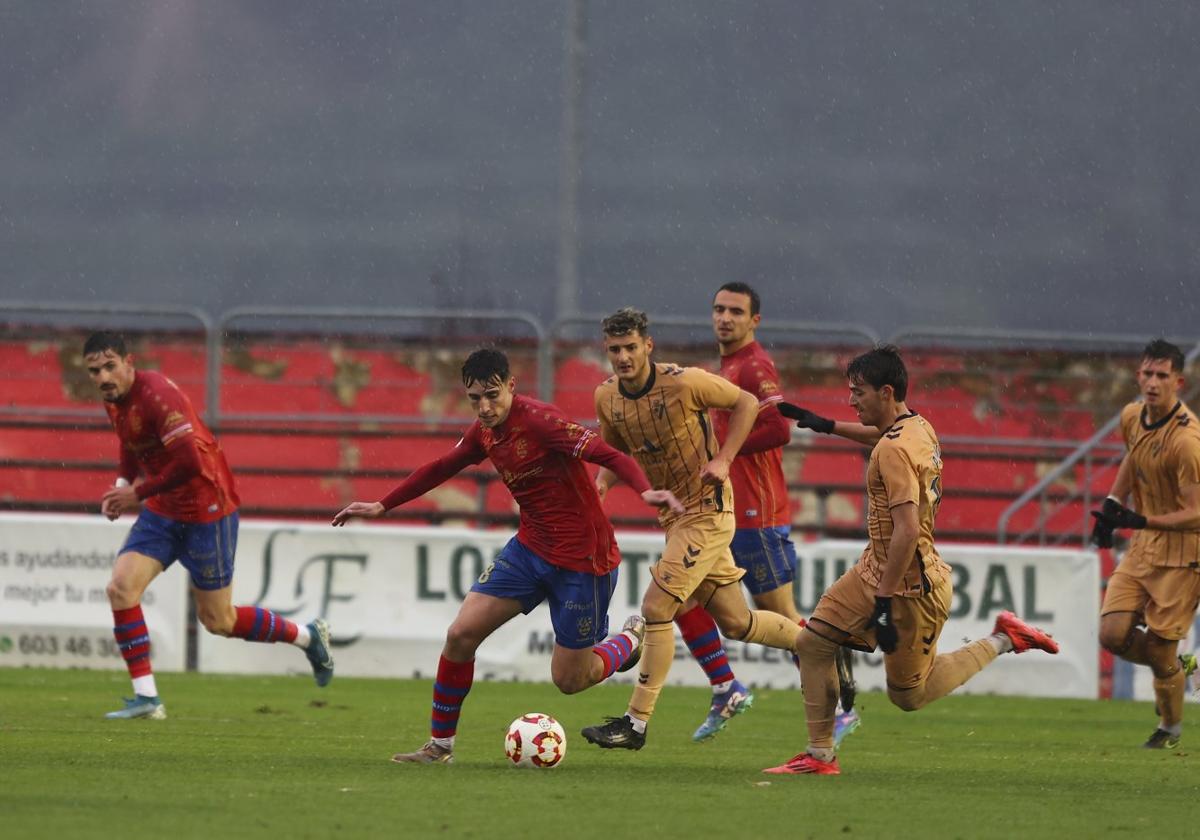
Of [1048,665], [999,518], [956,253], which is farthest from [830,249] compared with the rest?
[1048,665]

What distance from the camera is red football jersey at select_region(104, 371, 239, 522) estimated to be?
11.1m

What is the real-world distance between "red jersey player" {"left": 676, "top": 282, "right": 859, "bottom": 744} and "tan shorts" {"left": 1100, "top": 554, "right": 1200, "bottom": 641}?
1.87 m

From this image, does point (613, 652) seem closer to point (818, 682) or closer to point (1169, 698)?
point (818, 682)

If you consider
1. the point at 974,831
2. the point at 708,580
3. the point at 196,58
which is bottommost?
the point at 974,831

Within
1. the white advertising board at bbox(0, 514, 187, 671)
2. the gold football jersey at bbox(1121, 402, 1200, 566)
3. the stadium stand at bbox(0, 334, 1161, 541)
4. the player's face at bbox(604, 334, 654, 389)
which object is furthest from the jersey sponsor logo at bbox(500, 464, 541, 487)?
the stadium stand at bbox(0, 334, 1161, 541)

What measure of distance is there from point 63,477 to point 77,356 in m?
1.15

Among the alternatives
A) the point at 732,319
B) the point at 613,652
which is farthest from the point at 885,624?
the point at 732,319

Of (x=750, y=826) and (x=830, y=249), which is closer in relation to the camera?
(x=750, y=826)

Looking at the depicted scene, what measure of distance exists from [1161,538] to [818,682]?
3.36m

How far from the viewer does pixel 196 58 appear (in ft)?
69.3

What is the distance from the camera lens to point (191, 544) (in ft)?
37.5

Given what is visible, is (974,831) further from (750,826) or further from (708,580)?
(708,580)

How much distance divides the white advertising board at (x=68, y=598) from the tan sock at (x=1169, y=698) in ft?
25.6

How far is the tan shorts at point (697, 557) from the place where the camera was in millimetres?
9469
